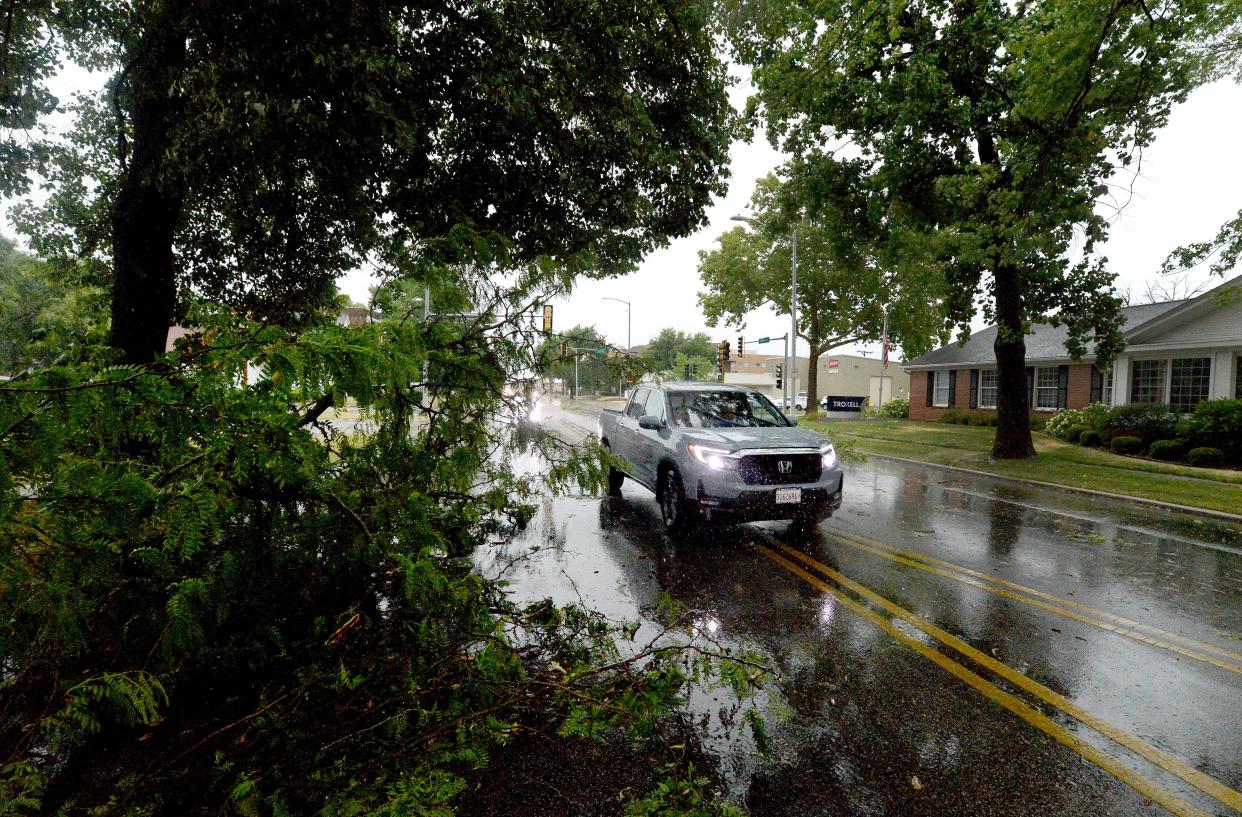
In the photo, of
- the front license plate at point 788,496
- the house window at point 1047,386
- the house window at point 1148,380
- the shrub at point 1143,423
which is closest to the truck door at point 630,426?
the front license plate at point 788,496

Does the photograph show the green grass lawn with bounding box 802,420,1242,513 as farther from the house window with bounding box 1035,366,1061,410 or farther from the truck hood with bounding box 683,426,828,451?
the truck hood with bounding box 683,426,828,451

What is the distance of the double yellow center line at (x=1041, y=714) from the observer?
2617 millimetres

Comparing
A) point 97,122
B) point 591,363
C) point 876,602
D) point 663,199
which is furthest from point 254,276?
point 876,602

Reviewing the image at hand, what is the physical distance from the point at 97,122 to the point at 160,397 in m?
9.75

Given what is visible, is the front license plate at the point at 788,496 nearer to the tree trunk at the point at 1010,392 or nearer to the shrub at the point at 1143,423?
the tree trunk at the point at 1010,392

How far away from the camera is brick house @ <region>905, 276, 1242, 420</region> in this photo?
61.8 ft

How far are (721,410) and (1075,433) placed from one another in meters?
18.6

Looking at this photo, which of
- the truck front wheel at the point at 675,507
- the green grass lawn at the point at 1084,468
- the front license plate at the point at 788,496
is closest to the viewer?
the front license plate at the point at 788,496

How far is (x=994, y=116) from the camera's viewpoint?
13.1m

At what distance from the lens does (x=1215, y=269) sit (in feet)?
37.6

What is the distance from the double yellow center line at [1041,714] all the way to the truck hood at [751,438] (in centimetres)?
162

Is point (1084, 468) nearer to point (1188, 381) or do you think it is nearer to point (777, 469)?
point (1188, 381)

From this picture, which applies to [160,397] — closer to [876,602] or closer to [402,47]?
[876,602]

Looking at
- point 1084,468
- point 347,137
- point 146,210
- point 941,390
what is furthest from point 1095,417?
point 146,210
